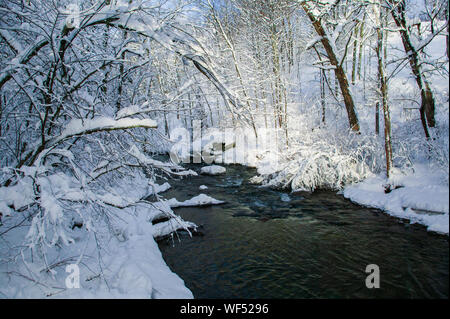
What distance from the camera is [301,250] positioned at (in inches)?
159

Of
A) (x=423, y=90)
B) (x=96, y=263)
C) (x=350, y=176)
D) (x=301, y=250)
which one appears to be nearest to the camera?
(x=423, y=90)

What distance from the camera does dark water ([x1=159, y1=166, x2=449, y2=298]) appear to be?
3.47 feet

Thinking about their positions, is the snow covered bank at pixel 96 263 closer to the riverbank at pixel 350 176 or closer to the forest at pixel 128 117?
the forest at pixel 128 117

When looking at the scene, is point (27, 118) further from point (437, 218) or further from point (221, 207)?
point (221, 207)

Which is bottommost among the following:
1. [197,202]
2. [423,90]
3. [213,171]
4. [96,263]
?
[197,202]

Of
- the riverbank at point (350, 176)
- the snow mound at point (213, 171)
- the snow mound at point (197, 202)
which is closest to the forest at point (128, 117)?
the riverbank at point (350, 176)

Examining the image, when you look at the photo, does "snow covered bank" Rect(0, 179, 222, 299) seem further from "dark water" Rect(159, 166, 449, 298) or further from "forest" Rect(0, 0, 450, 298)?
"dark water" Rect(159, 166, 449, 298)

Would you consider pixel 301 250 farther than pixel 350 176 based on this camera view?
No

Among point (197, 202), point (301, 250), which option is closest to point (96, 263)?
point (301, 250)

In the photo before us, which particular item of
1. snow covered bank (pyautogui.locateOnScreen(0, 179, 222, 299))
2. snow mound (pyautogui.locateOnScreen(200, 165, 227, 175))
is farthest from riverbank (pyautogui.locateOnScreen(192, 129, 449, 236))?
snow mound (pyautogui.locateOnScreen(200, 165, 227, 175))

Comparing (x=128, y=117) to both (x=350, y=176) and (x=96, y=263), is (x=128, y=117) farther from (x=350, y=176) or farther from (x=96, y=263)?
(x=350, y=176)

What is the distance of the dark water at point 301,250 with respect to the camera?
1.06m
